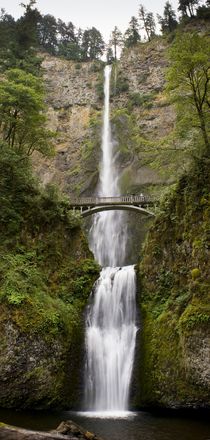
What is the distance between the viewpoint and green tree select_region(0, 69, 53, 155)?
70.4 feet

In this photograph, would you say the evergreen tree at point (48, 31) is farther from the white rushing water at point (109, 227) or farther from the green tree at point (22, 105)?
the green tree at point (22, 105)

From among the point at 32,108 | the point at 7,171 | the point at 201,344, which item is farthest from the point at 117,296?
the point at 32,108

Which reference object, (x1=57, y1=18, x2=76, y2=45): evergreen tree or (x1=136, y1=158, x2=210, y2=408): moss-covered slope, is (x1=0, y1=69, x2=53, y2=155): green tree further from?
(x1=57, y1=18, x2=76, y2=45): evergreen tree

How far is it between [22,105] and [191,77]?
9.76 m

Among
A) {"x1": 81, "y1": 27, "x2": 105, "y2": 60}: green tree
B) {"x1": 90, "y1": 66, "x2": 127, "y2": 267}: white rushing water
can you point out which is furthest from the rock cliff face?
{"x1": 81, "y1": 27, "x2": 105, "y2": 60}: green tree

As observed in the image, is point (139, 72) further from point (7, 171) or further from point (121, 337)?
point (121, 337)

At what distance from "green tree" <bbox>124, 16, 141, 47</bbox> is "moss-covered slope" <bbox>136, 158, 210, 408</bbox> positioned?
47.2 m

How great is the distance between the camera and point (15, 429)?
18.7 feet

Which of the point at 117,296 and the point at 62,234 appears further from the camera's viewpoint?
the point at 62,234

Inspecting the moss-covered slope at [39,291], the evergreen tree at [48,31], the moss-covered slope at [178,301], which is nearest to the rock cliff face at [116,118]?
the evergreen tree at [48,31]

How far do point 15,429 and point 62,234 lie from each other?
14.9 meters

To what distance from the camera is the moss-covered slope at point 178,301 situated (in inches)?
536

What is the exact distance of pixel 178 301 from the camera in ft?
50.5

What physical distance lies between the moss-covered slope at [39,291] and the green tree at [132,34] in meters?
44.4
